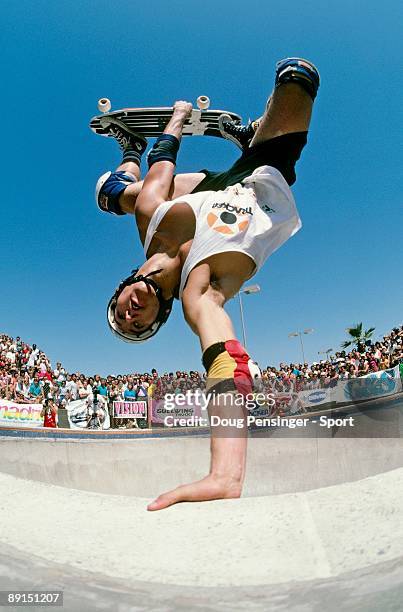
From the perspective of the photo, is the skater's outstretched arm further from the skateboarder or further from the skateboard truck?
the skateboard truck

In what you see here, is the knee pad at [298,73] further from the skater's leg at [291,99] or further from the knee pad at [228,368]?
the knee pad at [228,368]

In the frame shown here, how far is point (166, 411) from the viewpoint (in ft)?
27.7

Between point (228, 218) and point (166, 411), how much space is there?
23.3 feet

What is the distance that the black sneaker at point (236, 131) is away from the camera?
2898 mm

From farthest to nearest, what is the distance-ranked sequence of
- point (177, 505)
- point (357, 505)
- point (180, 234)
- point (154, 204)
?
point (154, 204) < point (180, 234) < point (177, 505) < point (357, 505)

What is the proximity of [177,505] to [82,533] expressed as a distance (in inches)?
10.1

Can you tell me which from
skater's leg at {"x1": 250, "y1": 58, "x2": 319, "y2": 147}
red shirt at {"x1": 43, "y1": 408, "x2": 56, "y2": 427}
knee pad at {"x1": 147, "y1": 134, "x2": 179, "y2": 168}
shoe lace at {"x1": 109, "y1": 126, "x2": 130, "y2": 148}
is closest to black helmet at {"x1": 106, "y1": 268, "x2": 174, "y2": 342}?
knee pad at {"x1": 147, "y1": 134, "x2": 179, "y2": 168}

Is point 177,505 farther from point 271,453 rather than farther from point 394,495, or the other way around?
point 271,453

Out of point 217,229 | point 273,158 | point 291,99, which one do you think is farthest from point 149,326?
point 291,99

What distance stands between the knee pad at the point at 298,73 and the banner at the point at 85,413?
27.0ft

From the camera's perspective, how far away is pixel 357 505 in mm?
912

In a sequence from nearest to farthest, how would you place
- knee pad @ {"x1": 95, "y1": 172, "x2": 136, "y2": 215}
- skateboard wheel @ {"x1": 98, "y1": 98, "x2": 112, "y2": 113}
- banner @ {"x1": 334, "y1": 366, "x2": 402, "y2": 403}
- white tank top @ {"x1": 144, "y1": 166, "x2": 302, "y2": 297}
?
white tank top @ {"x1": 144, "y1": 166, "x2": 302, "y2": 297}, knee pad @ {"x1": 95, "y1": 172, "x2": 136, "y2": 215}, skateboard wheel @ {"x1": 98, "y1": 98, "x2": 112, "y2": 113}, banner @ {"x1": 334, "y1": 366, "x2": 402, "y2": 403}

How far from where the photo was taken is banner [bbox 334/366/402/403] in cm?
784

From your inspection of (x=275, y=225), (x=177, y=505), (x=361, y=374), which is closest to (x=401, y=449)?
(x=275, y=225)
